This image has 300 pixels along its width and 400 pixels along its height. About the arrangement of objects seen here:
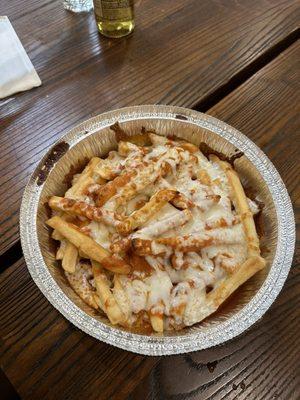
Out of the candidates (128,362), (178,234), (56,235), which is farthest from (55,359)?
(178,234)

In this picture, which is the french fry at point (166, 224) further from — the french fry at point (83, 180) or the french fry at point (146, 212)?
the french fry at point (83, 180)

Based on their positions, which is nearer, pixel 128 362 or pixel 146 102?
pixel 128 362

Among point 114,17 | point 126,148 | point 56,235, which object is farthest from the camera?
point 114,17

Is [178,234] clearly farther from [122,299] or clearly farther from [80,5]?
[80,5]

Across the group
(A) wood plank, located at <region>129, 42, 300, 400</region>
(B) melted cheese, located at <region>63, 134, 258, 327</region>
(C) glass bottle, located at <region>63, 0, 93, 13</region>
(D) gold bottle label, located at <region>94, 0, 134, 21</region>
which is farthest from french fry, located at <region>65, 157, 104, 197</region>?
(C) glass bottle, located at <region>63, 0, 93, 13</region>

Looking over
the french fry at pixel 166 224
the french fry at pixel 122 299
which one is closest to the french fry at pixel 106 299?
the french fry at pixel 122 299

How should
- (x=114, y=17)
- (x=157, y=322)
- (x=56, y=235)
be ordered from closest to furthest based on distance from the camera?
(x=157, y=322), (x=56, y=235), (x=114, y=17)
